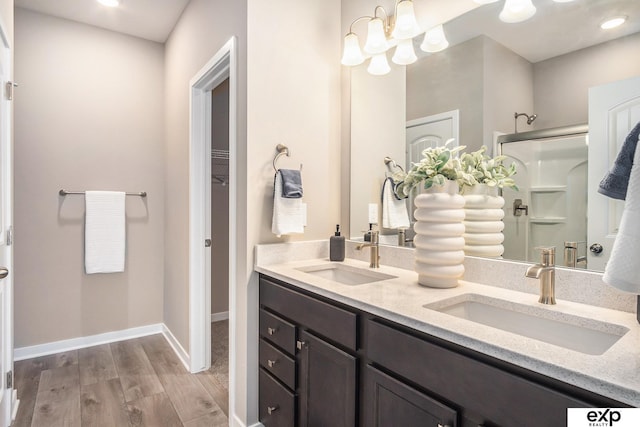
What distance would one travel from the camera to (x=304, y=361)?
144 cm

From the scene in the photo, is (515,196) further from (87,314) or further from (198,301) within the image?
(87,314)

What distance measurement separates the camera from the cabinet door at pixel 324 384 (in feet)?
3.98

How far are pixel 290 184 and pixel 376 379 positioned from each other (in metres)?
0.99

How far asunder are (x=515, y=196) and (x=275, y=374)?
1.29 m

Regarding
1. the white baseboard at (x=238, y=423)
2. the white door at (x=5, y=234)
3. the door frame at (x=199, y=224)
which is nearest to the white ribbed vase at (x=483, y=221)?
the white baseboard at (x=238, y=423)

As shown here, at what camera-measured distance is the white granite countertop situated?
0.66 meters

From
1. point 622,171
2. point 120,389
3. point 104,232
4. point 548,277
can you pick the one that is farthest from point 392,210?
point 104,232

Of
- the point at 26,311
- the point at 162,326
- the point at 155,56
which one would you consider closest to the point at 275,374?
the point at 162,326

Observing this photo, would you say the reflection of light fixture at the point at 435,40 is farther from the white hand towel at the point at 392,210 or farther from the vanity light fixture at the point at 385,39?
the white hand towel at the point at 392,210

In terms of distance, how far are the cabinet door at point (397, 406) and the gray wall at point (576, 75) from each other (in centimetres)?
102

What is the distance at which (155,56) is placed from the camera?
3129 mm

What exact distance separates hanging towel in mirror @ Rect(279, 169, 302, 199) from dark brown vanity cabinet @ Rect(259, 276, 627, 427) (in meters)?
0.43

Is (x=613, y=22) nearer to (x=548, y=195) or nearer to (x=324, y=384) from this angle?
(x=548, y=195)

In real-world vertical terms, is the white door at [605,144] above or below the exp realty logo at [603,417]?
above
